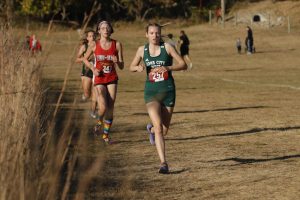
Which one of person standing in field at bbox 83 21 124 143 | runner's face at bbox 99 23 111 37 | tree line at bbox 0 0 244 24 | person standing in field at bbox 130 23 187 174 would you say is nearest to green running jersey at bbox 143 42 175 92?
person standing in field at bbox 130 23 187 174

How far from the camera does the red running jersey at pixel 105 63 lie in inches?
506

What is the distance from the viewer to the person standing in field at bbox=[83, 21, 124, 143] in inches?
504

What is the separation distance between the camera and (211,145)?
1240cm

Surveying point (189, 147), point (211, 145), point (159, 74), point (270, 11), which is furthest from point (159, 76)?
point (270, 11)

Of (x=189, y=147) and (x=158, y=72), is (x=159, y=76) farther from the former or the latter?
(x=189, y=147)

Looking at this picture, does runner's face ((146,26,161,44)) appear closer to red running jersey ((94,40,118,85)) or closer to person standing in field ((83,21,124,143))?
person standing in field ((83,21,124,143))

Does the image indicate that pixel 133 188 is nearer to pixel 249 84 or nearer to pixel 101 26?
pixel 101 26

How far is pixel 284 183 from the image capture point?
9.02 m

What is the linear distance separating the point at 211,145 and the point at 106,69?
214cm

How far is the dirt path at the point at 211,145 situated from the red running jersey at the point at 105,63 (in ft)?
3.36

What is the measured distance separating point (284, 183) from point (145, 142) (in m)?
4.21

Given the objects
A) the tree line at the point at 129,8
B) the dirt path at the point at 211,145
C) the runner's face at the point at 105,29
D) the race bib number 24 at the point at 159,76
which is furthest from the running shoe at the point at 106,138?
the tree line at the point at 129,8

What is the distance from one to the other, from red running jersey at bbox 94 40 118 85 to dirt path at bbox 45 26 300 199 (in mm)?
1023

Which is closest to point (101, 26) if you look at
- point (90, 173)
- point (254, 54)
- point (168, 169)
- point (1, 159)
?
point (168, 169)
